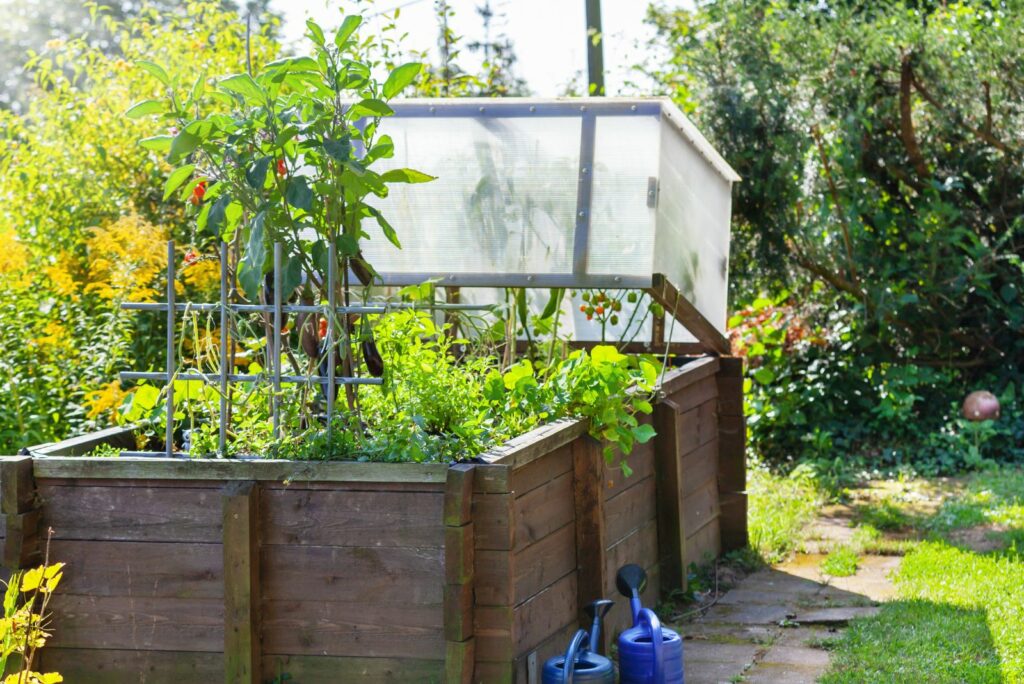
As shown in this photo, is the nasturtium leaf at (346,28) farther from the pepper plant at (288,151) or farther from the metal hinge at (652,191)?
the metal hinge at (652,191)

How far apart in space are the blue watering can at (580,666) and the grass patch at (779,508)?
2.61m

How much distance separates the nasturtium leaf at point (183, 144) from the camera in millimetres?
3732

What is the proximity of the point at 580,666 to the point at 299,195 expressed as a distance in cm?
169

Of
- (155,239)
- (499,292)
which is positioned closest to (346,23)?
(499,292)

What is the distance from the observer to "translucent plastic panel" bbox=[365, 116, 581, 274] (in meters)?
5.20

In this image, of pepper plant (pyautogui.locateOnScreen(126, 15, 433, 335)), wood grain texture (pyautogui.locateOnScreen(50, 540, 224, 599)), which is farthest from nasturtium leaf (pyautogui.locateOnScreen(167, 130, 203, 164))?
wood grain texture (pyautogui.locateOnScreen(50, 540, 224, 599))

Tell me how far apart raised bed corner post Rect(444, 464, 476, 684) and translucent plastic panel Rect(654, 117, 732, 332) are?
1971mm

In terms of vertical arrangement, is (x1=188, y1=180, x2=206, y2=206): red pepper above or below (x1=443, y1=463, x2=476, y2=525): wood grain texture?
above

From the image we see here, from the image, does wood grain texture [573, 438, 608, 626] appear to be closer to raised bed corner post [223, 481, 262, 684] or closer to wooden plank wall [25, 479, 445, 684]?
wooden plank wall [25, 479, 445, 684]

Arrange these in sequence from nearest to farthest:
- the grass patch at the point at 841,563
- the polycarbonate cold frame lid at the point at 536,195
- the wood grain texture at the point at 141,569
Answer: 1. the wood grain texture at the point at 141,569
2. the polycarbonate cold frame lid at the point at 536,195
3. the grass patch at the point at 841,563

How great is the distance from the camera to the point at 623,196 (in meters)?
5.16

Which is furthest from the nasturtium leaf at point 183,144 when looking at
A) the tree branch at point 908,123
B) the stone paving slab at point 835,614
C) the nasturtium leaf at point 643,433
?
the tree branch at point 908,123

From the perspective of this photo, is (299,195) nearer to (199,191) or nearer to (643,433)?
(199,191)

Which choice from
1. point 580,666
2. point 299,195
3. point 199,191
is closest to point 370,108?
point 299,195
